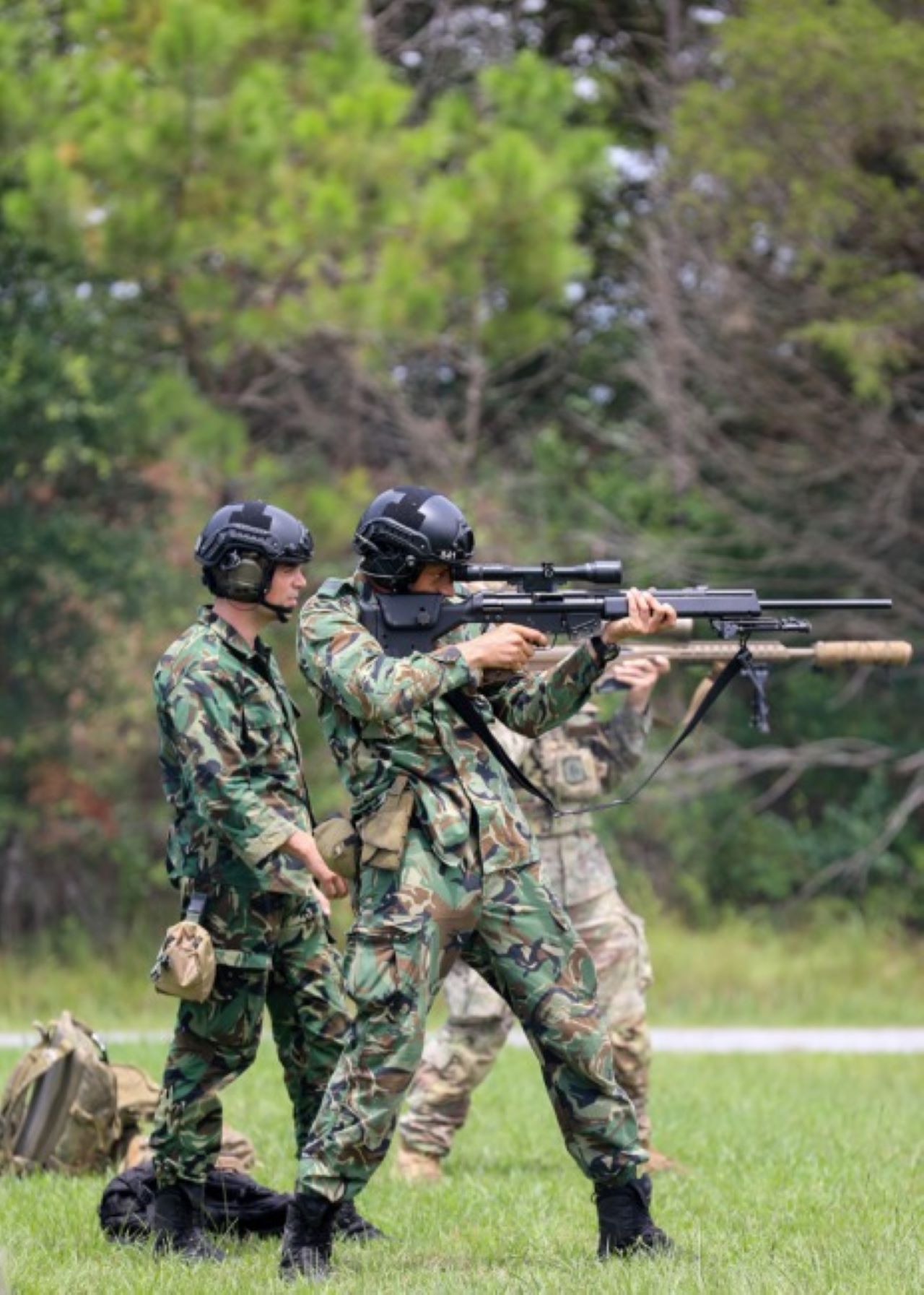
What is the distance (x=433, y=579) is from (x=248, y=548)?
2.12 ft

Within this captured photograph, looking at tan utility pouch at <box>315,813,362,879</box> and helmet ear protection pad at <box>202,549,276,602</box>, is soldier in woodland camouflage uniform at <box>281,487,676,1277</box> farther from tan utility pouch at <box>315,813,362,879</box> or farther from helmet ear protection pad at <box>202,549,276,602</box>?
helmet ear protection pad at <box>202,549,276,602</box>

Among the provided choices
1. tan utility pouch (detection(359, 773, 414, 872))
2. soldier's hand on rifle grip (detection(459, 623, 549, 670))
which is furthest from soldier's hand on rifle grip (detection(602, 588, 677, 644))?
tan utility pouch (detection(359, 773, 414, 872))

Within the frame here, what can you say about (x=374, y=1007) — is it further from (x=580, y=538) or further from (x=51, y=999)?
(x=580, y=538)

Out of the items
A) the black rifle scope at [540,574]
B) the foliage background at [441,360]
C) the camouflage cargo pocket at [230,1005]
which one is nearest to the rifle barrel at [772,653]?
the black rifle scope at [540,574]

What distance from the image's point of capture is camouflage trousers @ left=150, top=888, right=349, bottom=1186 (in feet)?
21.9

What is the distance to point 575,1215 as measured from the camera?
721 cm

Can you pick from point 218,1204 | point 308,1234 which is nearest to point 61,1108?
point 218,1204

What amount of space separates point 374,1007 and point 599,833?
14.7 m

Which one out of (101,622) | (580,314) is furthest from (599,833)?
(580,314)

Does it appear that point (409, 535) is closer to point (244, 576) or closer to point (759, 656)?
point (244, 576)

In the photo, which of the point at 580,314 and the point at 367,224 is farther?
the point at 580,314

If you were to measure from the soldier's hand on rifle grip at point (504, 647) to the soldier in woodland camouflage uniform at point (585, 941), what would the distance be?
2.30 meters

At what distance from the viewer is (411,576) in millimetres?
6312

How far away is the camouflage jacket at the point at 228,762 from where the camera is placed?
6469mm
